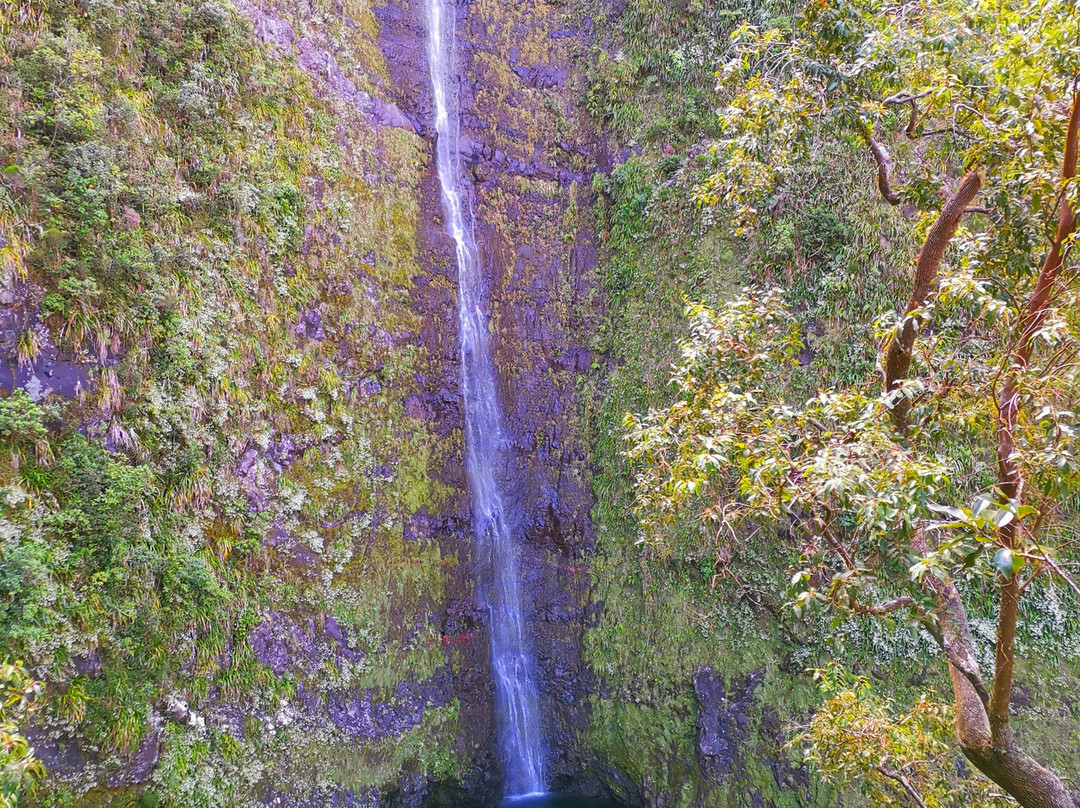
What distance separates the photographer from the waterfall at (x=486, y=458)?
29.7 feet

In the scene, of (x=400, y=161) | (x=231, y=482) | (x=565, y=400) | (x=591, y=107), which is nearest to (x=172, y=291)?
(x=231, y=482)

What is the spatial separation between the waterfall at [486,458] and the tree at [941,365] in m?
5.54

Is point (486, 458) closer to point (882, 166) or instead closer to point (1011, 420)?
point (882, 166)

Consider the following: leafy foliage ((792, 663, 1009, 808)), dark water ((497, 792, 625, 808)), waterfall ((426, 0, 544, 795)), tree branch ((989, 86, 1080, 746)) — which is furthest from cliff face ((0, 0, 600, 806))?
tree branch ((989, 86, 1080, 746))

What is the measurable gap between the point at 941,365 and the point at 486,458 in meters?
7.15

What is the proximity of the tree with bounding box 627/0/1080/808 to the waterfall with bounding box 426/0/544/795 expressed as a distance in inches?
218

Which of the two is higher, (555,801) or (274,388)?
(274,388)

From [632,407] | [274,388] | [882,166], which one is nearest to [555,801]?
[632,407]

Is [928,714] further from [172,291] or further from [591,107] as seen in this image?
[591,107]

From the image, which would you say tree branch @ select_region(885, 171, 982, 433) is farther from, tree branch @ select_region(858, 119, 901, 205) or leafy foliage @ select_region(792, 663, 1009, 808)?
leafy foliage @ select_region(792, 663, 1009, 808)

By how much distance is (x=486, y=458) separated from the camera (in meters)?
9.59

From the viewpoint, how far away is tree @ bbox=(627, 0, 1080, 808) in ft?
8.37

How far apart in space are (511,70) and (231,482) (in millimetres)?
8748

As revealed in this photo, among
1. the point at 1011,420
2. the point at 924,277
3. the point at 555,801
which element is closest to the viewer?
the point at 1011,420
